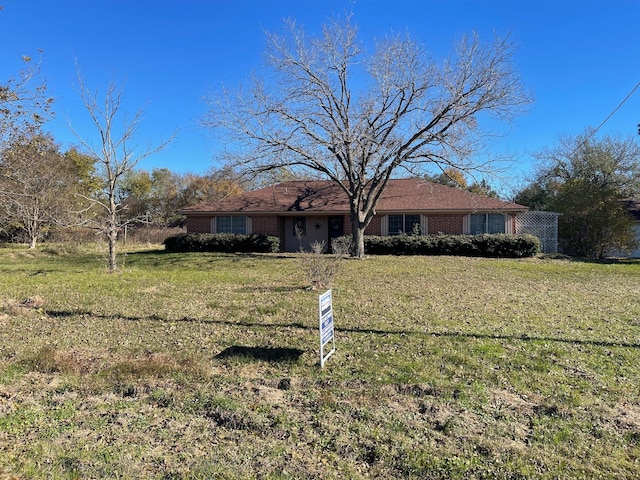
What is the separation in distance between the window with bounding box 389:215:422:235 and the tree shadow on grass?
664 inches

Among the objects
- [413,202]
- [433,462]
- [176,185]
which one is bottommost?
[433,462]

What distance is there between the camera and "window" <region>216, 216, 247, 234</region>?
A: 77.4ft

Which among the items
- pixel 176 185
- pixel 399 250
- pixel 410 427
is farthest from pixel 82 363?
pixel 176 185

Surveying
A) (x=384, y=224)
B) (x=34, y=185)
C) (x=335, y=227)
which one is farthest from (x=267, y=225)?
(x=34, y=185)

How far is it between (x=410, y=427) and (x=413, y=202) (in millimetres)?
19385

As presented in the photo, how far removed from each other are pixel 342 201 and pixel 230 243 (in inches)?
242

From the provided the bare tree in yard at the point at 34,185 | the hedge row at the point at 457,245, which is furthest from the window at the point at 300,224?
the bare tree in yard at the point at 34,185

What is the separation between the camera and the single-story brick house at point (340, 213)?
21.5 m

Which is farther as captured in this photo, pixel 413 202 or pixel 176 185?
pixel 176 185

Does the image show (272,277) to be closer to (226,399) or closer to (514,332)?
(514,332)

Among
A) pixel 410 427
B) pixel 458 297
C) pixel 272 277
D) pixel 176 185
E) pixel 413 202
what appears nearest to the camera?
pixel 410 427

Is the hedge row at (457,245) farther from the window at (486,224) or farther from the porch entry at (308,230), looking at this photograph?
the porch entry at (308,230)

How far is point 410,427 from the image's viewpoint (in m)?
3.61

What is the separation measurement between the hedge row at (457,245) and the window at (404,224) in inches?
51.3
